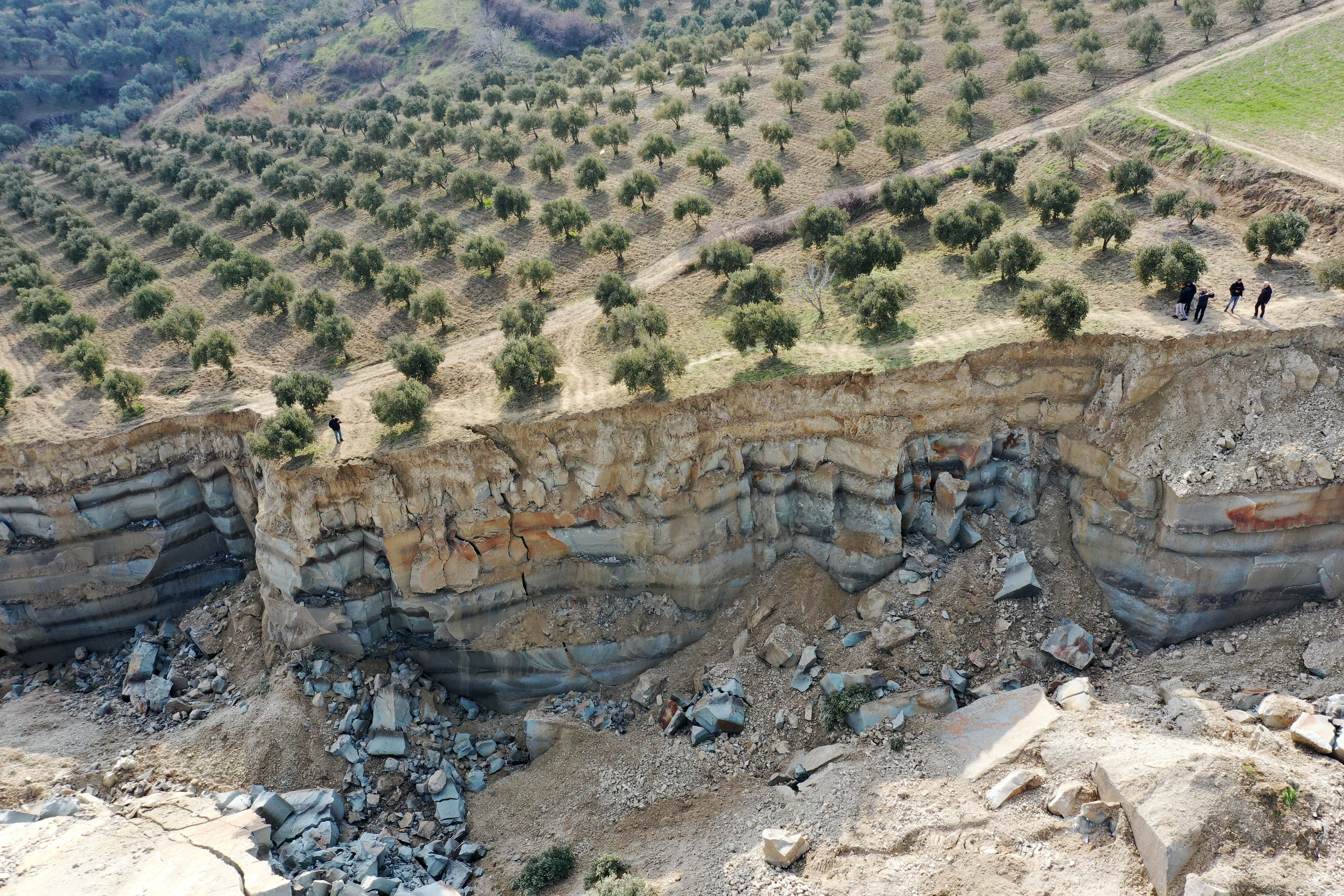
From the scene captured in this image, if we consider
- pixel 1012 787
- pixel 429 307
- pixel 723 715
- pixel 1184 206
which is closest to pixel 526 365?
pixel 429 307

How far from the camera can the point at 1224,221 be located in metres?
41.8

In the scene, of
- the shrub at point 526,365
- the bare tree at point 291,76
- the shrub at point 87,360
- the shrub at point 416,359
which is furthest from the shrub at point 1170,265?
the bare tree at point 291,76

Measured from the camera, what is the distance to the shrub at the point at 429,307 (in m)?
46.5

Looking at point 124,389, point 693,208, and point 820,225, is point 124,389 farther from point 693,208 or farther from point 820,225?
point 820,225

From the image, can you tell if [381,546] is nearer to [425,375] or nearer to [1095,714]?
[425,375]

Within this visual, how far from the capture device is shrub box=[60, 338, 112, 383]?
140ft

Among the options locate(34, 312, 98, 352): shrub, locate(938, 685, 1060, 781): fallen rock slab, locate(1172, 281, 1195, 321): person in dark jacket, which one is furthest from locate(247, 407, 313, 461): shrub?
locate(1172, 281, 1195, 321): person in dark jacket

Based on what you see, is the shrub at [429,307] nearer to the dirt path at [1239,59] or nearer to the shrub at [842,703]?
the shrub at [842,703]

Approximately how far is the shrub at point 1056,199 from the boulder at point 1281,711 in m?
26.7

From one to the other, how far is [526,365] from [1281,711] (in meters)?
29.0

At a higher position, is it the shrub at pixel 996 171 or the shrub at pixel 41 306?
the shrub at pixel 996 171

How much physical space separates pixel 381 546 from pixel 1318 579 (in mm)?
34955

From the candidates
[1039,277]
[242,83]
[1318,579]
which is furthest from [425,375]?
[242,83]

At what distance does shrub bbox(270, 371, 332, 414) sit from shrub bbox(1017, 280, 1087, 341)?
97.7 feet
